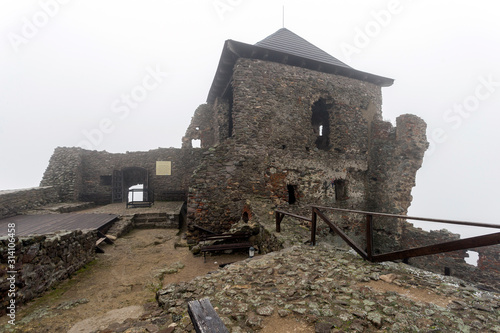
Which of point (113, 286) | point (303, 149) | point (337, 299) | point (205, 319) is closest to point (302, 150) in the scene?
point (303, 149)

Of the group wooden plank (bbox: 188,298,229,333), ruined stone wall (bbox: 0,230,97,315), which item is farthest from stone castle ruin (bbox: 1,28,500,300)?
wooden plank (bbox: 188,298,229,333)

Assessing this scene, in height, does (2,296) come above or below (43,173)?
below

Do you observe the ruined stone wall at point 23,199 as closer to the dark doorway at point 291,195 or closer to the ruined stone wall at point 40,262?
the ruined stone wall at point 40,262

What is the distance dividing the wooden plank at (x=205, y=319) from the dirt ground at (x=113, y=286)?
2.01m

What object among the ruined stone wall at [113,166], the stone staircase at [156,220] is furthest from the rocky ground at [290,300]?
the ruined stone wall at [113,166]

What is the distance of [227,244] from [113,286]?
2.88 m

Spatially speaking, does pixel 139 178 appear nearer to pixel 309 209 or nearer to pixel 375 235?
pixel 309 209

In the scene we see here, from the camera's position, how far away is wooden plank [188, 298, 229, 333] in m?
1.60

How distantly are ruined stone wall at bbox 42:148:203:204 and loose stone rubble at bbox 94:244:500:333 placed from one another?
1181 centimetres

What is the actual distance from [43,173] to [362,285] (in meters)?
17.6

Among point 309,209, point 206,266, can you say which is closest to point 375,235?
point 309,209

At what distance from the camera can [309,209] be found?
8.79 meters

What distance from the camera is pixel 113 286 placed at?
4.51 m

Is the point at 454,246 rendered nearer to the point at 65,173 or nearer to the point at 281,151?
the point at 281,151
